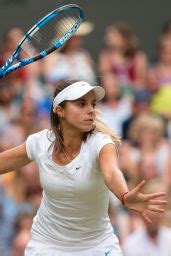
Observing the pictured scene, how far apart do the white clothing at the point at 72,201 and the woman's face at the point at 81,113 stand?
0.32 ft

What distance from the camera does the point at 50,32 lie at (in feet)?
21.1

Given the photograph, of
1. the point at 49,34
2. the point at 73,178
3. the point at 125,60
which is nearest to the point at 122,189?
the point at 73,178

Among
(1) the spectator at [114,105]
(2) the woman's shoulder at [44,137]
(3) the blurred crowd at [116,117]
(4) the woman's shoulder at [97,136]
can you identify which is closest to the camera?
(4) the woman's shoulder at [97,136]

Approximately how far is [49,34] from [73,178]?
50.1 inches

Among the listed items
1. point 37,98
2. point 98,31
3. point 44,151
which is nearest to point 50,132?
point 44,151

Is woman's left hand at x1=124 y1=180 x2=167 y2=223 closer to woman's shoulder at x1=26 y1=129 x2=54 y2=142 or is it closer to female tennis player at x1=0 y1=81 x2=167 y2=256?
female tennis player at x1=0 y1=81 x2=167 y2=256

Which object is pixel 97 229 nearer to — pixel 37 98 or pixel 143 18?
pixel 37 98

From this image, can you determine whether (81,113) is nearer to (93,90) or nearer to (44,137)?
(93,90)

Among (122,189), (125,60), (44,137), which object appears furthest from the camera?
(125,60)

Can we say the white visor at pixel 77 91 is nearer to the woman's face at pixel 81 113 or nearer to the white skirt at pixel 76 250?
the woman's face at pixel 81 113

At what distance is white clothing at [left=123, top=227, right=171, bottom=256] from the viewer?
7812mm

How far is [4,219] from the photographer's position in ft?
29.2

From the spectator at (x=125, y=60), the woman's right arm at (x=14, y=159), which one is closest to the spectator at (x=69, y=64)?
the spectator at (x=125, y=60)

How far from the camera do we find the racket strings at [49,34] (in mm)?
6344
